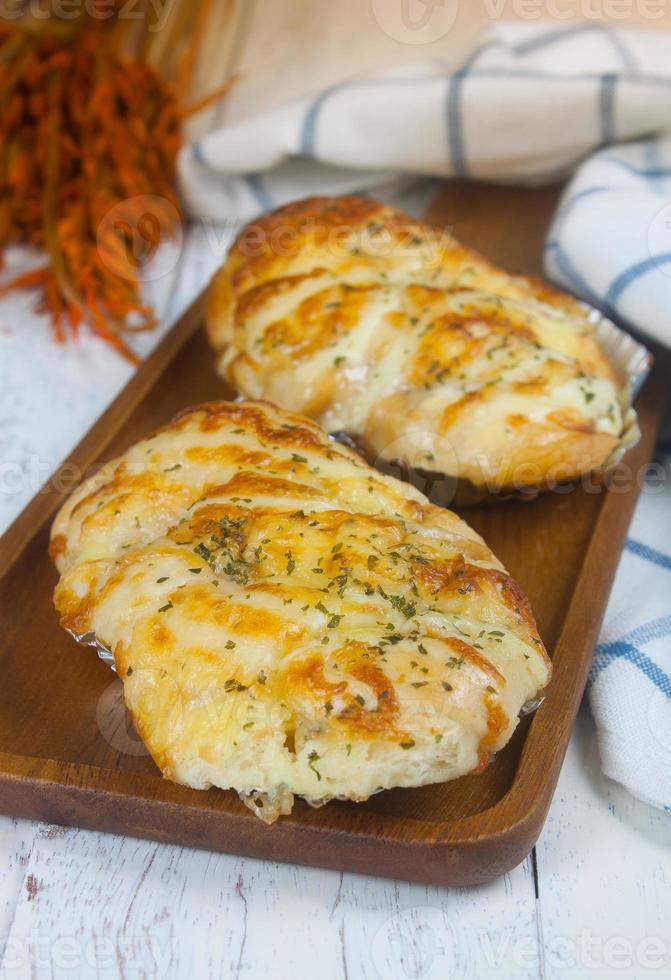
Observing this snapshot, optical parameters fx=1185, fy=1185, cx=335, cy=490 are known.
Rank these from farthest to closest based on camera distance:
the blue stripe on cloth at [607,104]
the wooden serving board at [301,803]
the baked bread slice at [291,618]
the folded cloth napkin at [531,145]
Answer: the blue stripe on cloth at [607,104]
the folded cloth napkin at [531,145]
the wooden serving board at [301,803]
the baked bread slice at [291,618]

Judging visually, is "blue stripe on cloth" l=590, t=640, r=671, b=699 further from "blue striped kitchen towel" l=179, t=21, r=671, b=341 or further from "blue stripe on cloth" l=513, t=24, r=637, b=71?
"blue stripe on cloth" l=513, t=24, r=637, b=71

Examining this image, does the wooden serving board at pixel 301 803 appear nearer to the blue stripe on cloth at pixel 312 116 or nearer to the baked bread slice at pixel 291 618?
the baked bread slice at pixel 291 618

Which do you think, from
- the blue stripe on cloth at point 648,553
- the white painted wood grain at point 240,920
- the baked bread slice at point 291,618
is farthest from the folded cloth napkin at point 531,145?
the white painted wood grain at point 240,920

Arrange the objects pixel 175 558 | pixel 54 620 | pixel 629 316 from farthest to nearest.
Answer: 1. pixel 629 316
2. pixel 54 620
3. pixel 175 558

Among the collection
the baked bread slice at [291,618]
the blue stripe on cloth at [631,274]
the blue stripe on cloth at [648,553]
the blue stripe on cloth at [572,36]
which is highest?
the blue stripe on cloth at [572,36]

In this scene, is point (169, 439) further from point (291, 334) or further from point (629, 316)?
point (629, 316)

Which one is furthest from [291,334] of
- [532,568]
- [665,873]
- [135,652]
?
[665,873]

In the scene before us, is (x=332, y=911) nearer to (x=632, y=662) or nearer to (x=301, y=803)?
(x=301, y=803)

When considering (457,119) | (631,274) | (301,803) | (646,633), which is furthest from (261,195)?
(301,803)
